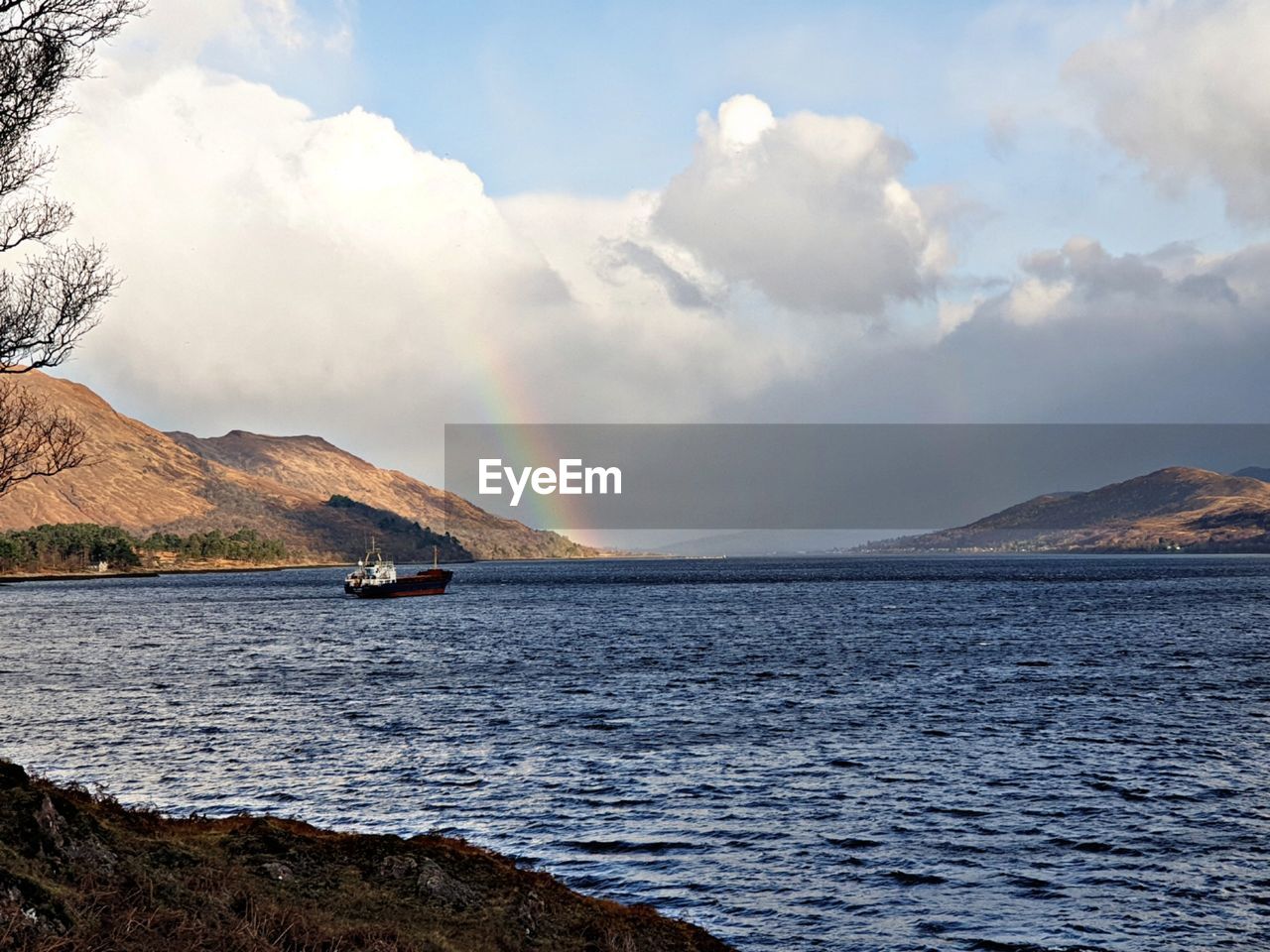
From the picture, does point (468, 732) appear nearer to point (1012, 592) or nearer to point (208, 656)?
point (208, 656)

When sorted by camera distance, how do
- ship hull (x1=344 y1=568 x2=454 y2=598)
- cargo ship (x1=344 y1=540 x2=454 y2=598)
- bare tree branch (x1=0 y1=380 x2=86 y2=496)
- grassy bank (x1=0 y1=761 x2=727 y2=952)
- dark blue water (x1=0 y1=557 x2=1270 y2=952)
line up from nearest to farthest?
grassy bank (x1=0 y1=761 x2=727 y2=952), dark blue water (x1=0 y1=557 x2=1270 y2=952), bare tree branch (x1=0 y1=380 x2=86 y2=496), ship hull (x1=344 y1=568 x2=454 y2=598), cargo ship (x1=344 y1=540 x2=454 y2=598)

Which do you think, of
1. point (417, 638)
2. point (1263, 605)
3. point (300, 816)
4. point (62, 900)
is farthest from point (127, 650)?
point (1263, 605)

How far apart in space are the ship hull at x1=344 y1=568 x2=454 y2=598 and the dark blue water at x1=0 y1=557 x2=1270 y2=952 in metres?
87.6

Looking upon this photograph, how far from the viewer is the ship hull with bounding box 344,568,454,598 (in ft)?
544

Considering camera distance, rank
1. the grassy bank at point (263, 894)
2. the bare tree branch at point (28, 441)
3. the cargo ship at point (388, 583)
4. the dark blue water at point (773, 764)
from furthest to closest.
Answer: the cargo ship at point (388, 583) < the bare tree branch at point (28, 441) < the dark blue water at point (773, 764) < the grassy bank at point (263, 894)

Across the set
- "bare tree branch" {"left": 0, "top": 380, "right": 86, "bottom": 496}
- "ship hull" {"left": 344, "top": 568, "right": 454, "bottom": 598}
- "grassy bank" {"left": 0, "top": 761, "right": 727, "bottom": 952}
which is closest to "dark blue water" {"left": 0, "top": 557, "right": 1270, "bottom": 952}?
"grassy bank" {"left": 0, "top": 761, "right": 727, "bottom": 952}

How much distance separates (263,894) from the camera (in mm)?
12609

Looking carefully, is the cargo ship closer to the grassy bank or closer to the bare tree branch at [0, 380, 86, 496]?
the bare tree branch at [0, 380, 86, 496]

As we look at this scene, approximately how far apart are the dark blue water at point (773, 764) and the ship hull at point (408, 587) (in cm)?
8757

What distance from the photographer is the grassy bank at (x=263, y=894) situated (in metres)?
10.3

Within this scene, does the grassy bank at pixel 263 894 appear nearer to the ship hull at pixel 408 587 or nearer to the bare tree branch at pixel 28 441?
the bare tree branch at pixel 28 441

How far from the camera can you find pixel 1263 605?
4855 inches

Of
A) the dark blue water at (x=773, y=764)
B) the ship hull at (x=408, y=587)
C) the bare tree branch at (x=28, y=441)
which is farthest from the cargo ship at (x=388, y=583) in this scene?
the bare tree branch at (x=28, y=441)

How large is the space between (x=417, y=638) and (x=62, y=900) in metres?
79.2
